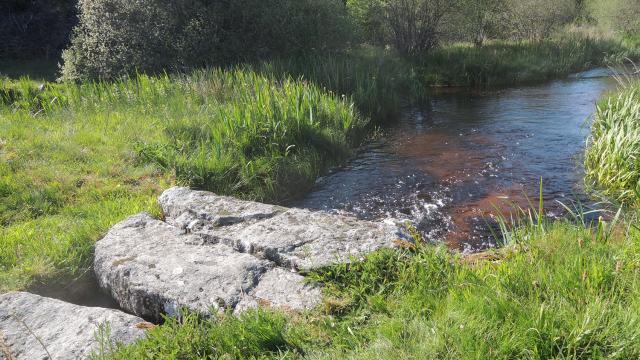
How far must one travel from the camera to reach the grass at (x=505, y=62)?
17.8 m

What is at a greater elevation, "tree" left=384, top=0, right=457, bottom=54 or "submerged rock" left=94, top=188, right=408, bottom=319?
"tree" left=384, top=0, right=457, bottom=54

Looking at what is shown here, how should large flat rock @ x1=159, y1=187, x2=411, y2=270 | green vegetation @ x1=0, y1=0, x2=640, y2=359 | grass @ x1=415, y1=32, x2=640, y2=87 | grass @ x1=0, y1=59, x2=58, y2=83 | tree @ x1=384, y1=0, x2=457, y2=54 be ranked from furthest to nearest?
tree @ x1=384, y1=0, x2=457, y2=54 → grass @ x1=415, y1=32, x2=640, y2=87 → grass @ x1=0, y1=59, x2=58, y2=83 → large flat rock @ x1=159, y1=187, x2=411, y2=270 → green vegetation @ x1=0, y1=0, x2=640, y2=359

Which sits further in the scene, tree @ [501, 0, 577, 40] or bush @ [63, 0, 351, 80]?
tree @ [501, 0, 577, 40]

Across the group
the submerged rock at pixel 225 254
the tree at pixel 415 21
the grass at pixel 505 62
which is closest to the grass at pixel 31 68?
the tree at pixel 415 21

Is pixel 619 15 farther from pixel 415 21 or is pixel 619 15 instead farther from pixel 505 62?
pixel 415 21

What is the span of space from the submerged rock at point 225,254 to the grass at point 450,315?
0.27 meters

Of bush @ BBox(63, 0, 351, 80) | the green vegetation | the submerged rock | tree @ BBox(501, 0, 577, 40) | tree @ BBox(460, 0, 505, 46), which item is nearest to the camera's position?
the green vegetation

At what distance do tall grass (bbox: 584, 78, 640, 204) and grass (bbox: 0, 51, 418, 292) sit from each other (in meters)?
3.99

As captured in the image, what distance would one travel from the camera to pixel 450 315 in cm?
306

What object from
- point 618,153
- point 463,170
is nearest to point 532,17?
point 463,170

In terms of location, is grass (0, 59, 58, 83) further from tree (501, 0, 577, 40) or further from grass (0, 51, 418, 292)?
tree (501, 0, 577, 40)

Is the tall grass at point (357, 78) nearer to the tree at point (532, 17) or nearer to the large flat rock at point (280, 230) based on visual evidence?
the large flat rock at point (280, 230)

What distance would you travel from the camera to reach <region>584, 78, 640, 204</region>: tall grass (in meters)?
6.80

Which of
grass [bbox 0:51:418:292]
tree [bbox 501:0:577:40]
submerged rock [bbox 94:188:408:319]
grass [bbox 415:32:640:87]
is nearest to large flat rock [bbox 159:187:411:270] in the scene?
submerged rock [bbox 94:188:408:319]
